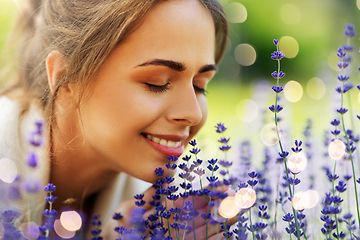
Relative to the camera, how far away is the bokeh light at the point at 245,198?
2.86ft

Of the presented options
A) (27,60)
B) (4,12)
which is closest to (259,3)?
(4,12)

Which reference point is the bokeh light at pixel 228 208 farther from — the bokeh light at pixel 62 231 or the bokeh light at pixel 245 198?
the bokeh light at pixel 62 231

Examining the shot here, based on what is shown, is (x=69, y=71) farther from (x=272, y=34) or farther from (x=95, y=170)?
(x=272, y=34)

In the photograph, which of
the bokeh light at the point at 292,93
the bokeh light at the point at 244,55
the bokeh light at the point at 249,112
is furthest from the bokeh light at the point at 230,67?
the bokeh light at the point at 292,93

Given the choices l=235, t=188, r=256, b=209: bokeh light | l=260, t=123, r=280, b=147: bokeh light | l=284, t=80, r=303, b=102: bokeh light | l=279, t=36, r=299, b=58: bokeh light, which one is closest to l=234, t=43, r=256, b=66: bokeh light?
l=279, t=36, r=299, b=58: bokeh light

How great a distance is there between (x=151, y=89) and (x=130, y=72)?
0.10 m

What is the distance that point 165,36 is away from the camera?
1.15 m

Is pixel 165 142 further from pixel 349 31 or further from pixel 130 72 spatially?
pixel 349 31

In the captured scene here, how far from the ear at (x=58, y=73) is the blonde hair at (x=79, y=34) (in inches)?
0.7

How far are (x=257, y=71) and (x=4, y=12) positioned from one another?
7.59 metres

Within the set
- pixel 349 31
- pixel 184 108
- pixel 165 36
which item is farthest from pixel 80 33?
pixel 349 31

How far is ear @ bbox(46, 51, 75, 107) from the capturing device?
127cm

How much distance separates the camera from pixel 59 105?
54.0 inches

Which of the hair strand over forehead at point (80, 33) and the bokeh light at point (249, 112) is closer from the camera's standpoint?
the hair strand over forehead at point (80, 33)
